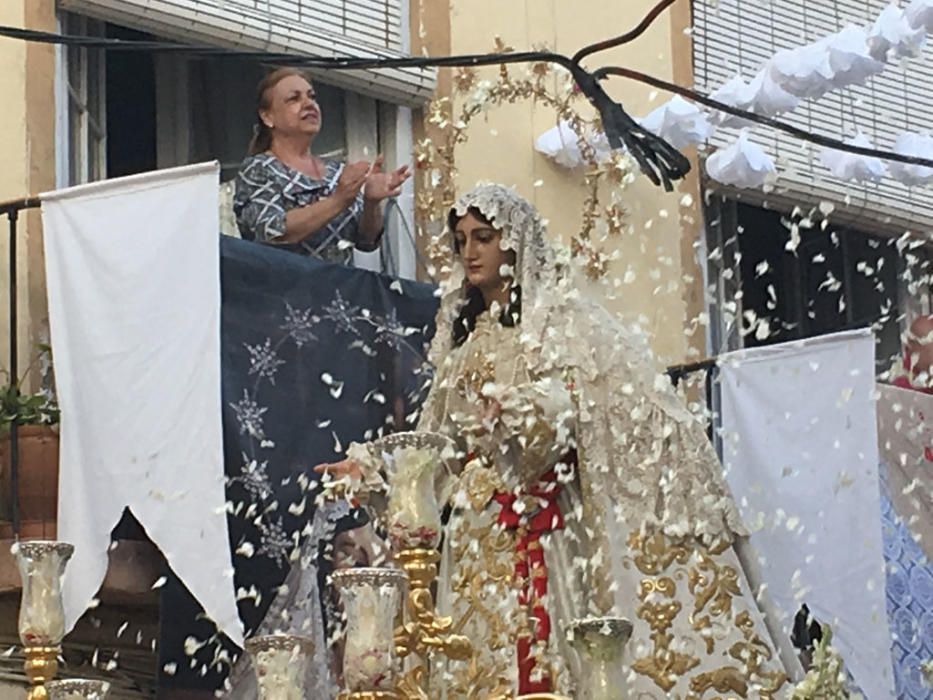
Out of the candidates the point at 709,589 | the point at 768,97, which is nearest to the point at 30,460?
the point at 709,589

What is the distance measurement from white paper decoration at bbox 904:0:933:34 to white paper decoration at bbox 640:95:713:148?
2.60 feet

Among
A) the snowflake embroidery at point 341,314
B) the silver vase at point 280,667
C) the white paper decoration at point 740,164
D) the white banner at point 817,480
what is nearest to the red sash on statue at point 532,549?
the white banner at point 817,480

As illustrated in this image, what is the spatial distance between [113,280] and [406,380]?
1.00 metres

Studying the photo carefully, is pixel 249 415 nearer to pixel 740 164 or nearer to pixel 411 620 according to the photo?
pixel 411 620

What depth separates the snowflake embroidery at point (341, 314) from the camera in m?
9.33

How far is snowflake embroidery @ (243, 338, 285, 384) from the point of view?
9055mm

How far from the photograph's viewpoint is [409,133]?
1039 centimetres

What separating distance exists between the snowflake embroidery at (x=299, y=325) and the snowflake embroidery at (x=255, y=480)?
505 millimetres

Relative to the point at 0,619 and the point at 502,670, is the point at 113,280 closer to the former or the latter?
the point at 0,619

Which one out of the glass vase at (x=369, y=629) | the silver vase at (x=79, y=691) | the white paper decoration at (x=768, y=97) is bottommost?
the silver vase at (x=79, y=691)

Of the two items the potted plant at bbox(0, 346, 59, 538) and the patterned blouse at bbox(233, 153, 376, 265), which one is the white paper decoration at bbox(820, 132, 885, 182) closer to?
the patterned blouse at bbox(233, 153, 376, 265)

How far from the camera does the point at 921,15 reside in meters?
9.27

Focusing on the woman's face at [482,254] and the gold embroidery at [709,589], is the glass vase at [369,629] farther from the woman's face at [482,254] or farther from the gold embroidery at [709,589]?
the woman's face at [482,254]

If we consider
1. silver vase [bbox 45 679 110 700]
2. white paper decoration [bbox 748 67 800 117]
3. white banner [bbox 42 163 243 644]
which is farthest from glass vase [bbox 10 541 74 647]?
white paper decoration [bbox 748 67 800 117]
